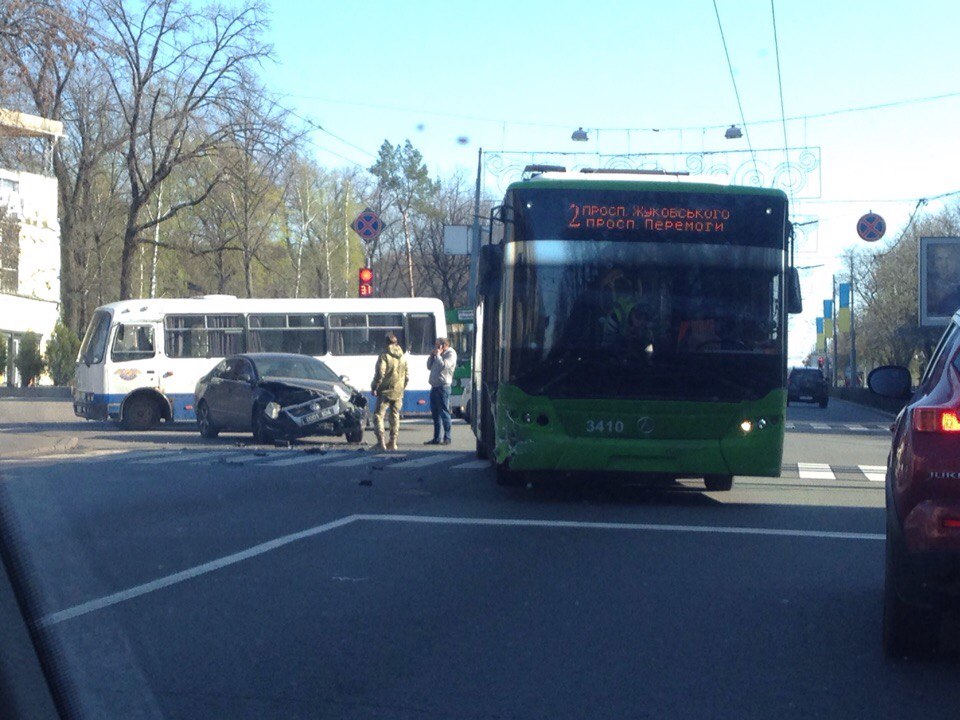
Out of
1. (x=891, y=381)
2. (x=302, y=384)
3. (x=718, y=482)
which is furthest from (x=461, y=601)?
(x=302, y=384)

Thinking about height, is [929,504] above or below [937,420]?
below

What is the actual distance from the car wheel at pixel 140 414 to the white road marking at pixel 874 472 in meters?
15.1

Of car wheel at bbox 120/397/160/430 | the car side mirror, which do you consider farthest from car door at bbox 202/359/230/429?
the car side mirror

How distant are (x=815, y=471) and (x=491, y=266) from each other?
7.84m

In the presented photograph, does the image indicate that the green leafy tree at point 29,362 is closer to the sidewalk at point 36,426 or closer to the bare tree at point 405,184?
the sidewalk at point 36,426

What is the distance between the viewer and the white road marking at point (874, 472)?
59.3 feet

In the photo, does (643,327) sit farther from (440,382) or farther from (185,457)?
(440,382)

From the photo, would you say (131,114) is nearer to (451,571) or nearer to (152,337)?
(152,337)

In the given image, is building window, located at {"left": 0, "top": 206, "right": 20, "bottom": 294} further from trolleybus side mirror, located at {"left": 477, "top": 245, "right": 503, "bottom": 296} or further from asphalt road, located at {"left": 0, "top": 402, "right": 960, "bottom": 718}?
trolleybus side mirror, located at {"left": 477, "top": 245, "right": 503, "bottom": 296}

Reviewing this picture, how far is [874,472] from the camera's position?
19297 mm

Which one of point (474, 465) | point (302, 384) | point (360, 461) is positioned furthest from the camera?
point (302, 384)

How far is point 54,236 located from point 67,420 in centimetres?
2315

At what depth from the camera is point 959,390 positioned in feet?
19.6

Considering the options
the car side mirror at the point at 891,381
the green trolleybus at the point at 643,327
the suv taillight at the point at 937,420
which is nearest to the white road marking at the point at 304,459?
the green trolleybus at the point at 643,327
